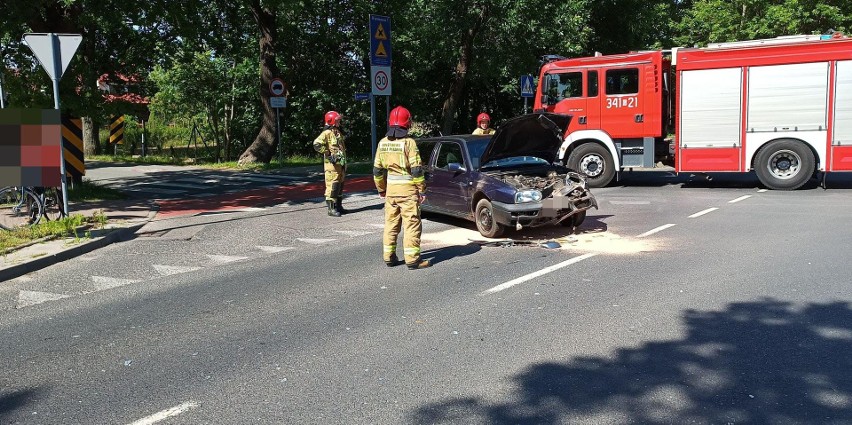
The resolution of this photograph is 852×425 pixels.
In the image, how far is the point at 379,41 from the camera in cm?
1245

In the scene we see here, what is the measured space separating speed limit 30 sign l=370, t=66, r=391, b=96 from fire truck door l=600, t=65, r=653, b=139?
17.3ft

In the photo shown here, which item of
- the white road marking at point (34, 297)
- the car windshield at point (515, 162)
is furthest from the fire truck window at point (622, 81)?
the white road marking at point (34, 297)

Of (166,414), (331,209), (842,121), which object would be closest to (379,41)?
(331,209)

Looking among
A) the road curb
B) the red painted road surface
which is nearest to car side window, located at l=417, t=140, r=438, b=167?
the red painted road surface

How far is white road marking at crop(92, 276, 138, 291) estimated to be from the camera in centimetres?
691

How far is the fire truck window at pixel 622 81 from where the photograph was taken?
14703 millimetres

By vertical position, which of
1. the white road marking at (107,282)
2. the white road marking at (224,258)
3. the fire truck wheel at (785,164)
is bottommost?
the white road marking at (107,282)

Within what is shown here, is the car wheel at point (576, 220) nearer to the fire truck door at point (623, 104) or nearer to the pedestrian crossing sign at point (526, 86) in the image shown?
the fire truck door at point (623, 104)

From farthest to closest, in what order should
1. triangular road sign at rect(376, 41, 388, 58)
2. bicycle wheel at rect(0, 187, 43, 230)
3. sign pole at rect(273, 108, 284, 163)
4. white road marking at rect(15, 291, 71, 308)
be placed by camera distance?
sign pole at rect(273, 108, 284, 163) → triangular road sign at rect(376, 41, 388, 58) → bicycle wheel at rect(0, 187, 43, 230) → white road marking at rect(15, 291, 71, 308)

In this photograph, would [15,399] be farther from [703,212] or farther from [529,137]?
Answer: [703,212]

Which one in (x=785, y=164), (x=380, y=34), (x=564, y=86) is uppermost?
(x=380, y=34)

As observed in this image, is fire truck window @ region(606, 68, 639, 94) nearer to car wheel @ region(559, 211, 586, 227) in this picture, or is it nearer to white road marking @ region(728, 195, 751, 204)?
white road marking @ region(728, 195, 751, 204)

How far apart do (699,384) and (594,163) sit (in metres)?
11.7

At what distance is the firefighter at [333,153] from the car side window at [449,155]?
199 cm
